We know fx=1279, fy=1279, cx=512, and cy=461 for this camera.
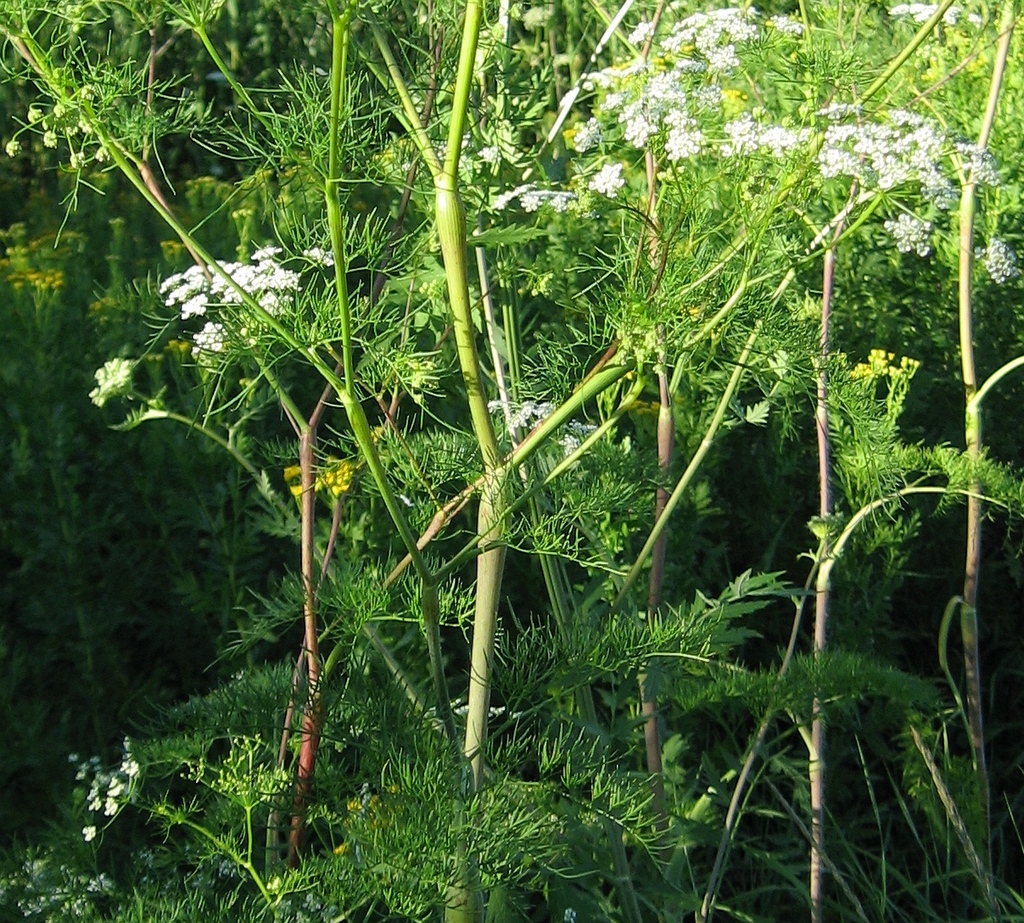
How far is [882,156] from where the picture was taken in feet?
5.36

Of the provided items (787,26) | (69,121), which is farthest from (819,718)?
(69,121)

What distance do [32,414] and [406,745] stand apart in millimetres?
1625

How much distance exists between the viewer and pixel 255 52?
739 cm

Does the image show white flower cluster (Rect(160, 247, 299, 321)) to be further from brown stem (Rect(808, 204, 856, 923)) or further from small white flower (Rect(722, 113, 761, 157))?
brown stem (Rect(808, 204, 856, 923))

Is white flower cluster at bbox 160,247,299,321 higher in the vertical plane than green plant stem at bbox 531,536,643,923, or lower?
higher

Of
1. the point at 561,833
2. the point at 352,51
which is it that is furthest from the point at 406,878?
the point at 352,51

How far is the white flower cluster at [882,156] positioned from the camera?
5.16ft

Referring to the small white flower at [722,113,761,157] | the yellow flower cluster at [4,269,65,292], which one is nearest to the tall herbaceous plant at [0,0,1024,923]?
the small white flower at [722,113,761,157]

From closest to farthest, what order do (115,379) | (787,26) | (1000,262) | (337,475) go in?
(115,379) → (787,26) → (337,475) → (1000,262)

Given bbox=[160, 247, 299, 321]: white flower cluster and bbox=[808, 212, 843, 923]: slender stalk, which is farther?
bbox=[808, 212, 843, 923]: slender stalk

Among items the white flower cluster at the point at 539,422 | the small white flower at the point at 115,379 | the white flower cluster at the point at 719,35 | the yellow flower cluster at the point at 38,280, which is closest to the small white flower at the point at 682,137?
the white flower cluster at the point at 719,35

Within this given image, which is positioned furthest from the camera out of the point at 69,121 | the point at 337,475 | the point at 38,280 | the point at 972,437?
the point at 38,280

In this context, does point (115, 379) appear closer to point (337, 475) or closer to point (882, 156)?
point (337, 475)

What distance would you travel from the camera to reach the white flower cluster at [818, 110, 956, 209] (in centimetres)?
157
